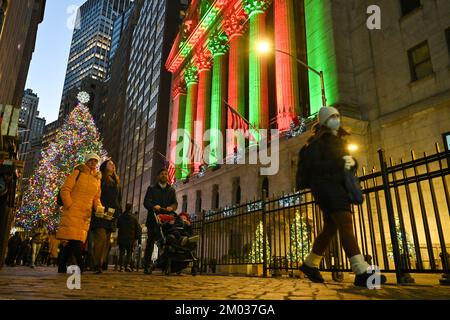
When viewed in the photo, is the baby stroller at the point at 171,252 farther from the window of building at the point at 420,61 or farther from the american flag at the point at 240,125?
the american flag at the point at 240,125

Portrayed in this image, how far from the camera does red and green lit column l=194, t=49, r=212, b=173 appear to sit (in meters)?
37.0

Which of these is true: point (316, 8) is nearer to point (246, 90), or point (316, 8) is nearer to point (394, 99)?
point (394, 99)

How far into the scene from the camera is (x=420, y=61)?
17.2m

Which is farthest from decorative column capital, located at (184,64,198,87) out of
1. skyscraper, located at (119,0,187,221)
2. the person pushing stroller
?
the person pushing stroller

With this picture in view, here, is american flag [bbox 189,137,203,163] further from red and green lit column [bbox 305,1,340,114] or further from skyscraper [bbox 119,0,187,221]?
skyscraper [bbox 119,0,187,221]

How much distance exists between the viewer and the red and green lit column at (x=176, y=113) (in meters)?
43.2

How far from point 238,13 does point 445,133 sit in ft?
81.5

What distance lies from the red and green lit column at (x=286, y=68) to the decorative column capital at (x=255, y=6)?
279 cm

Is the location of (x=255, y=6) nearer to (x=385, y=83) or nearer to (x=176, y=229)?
(x=385, y=83)

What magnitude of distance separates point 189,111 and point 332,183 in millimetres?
38662

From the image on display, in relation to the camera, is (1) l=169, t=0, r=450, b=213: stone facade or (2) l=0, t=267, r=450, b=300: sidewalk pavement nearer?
(2) l=0, t=267, r=450, b=300: sidewalk pavement

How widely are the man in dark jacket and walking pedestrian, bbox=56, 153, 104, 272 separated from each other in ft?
6.35

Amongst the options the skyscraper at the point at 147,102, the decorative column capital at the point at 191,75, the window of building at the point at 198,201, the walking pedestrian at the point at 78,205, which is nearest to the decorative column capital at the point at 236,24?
the decorative column capital at the point at 191,75
